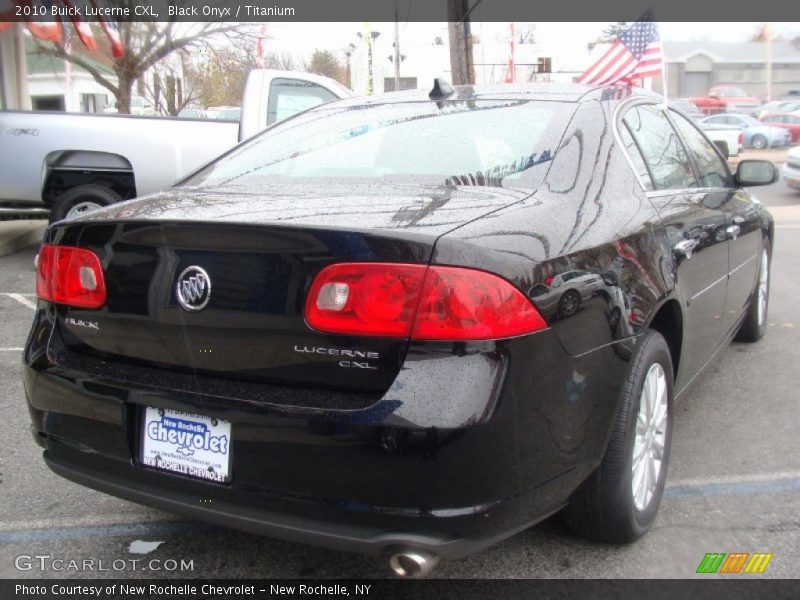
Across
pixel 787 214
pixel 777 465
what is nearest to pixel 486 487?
pixel 777 465

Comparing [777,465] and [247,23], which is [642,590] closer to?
[777,465]

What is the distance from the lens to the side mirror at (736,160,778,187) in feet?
14.9

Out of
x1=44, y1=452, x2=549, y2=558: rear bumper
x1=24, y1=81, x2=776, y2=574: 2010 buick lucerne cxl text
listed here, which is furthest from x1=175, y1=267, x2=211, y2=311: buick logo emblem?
x1=44, y1=452, x2=549, y2=558: rear bumper

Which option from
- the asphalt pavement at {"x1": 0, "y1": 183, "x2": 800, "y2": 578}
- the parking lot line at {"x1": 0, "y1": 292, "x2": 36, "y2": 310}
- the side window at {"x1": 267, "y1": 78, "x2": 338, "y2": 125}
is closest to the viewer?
the asphalt pavement at {"x1": 0, "y1": 183, "x2": 800, "y2": 578}

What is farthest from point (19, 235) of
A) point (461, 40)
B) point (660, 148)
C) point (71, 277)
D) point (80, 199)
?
point (660, 148)

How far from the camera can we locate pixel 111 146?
26.5 ft

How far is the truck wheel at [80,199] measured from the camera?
789cm

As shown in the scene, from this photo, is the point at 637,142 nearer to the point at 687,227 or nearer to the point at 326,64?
the point at 687,227

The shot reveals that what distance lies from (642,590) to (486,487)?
0.88 m

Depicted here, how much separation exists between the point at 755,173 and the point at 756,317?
1196 millimetres

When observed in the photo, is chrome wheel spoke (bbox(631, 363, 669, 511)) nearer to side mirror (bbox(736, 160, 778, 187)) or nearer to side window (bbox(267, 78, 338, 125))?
side mirror (bbox(736, 160, 778, 187))

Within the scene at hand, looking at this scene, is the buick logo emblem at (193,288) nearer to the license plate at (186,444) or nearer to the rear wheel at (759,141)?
the license plate at (186,444)

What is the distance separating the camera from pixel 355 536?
212 centimetres

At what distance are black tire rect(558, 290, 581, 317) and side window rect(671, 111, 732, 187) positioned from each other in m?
1.95
